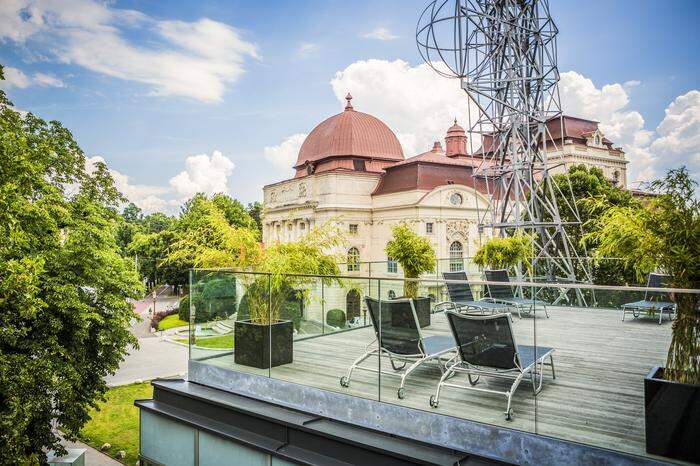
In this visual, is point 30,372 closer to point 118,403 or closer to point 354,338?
point 354,338

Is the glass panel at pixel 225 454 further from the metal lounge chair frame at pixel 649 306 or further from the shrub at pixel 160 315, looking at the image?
the shrub at pixel 160 315

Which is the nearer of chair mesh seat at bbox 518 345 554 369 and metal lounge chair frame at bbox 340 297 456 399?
chair mesh seat at bbox 518 345 554 369

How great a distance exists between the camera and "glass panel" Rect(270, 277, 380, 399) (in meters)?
5.66

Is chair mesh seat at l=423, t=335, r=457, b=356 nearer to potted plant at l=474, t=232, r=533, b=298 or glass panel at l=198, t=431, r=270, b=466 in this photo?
glass panel at l=198, t=431, r=270, b=466

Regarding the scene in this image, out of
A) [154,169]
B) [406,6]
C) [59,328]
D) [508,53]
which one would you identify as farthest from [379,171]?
[59,328]

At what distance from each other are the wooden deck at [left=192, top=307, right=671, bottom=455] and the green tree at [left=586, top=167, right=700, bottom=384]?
0.52 feet

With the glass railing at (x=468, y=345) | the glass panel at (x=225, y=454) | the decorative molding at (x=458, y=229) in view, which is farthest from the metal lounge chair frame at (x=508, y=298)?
the decorative molding at (x=458, y=229)

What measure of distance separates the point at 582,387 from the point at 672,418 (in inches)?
30.7

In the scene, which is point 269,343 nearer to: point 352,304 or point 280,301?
point 280,301

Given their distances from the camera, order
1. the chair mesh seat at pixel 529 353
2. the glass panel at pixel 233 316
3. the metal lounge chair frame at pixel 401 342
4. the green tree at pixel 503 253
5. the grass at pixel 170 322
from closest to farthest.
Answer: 1. the chair mesh seat at pixel 529 353
2. the metal lounge chair frame at pixel 401 342
3. the glass panel at pixel 233 316
4. the green tree at pixel 503 253
5. the grass at pixel 170 322

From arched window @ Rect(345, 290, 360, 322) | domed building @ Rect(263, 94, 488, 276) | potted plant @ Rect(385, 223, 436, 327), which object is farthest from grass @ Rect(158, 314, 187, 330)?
arched window @ Rect(345, 290, 360, 322)

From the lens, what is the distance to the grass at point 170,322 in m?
30.6

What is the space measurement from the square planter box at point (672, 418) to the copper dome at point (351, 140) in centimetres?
5042

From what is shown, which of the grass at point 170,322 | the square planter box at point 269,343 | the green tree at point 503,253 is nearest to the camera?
the square planter box at point 269,343
